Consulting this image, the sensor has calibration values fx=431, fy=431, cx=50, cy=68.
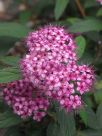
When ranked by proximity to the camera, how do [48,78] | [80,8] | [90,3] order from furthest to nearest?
[80,8]
[90,3]
[48,78]

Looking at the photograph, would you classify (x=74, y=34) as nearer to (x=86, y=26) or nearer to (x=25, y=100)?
(x=86, y=26)

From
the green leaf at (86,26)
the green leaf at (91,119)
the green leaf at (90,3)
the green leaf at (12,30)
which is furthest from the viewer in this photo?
the green leaf at (90,3)

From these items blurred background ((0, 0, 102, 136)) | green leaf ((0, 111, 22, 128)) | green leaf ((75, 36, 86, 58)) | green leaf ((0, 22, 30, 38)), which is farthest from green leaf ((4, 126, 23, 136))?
green leaf ((0, 22, 30, 38))

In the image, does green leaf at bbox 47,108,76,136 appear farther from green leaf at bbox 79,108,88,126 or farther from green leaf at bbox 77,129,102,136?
green leaf at bbox 77,129,102,136

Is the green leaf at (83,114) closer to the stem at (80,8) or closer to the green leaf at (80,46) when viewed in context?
the green leaf at (80,46)

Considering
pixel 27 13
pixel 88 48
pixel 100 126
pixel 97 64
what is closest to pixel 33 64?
pixel 100 126

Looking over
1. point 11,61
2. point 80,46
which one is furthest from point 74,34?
point 11,61

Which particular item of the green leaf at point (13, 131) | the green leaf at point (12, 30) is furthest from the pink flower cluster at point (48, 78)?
the green leaf at point (12, 30)

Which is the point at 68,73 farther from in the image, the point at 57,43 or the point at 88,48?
the point at 88,48
